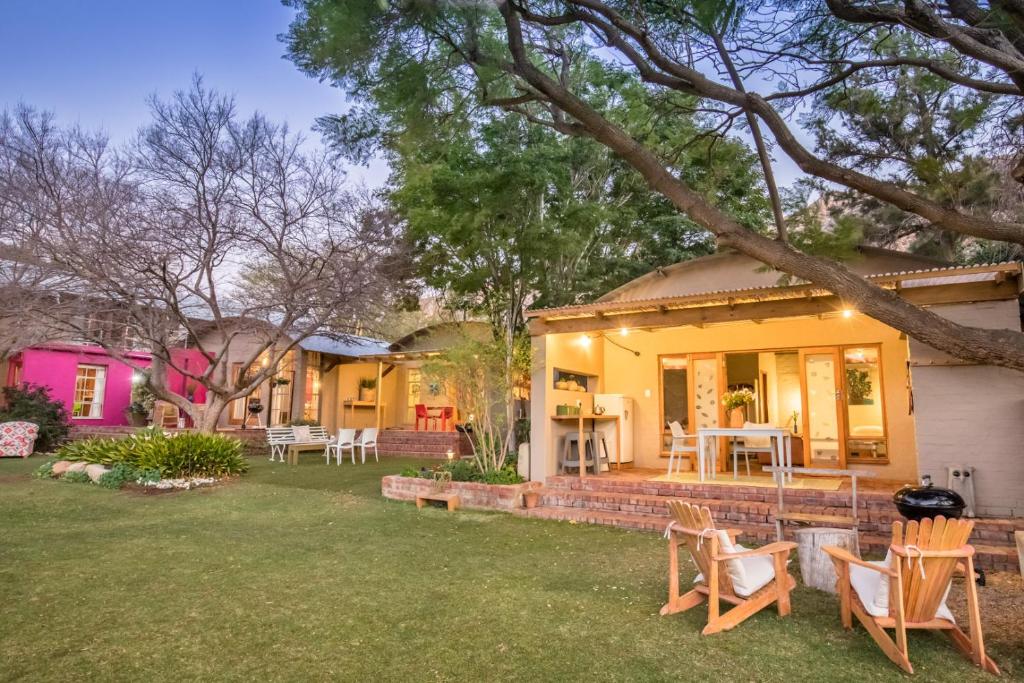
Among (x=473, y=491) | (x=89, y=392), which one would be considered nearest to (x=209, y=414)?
(x=473, y=491)

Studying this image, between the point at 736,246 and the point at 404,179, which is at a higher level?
the point at 404,179

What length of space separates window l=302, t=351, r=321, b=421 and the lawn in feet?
38.8

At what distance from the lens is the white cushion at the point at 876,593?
135 inches

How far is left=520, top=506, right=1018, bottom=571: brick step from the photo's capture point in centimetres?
523

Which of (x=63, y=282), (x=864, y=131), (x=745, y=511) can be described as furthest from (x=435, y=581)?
(x=63, y=282)

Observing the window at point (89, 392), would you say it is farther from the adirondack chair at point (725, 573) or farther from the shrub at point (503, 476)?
the adirondack chair at point (725, 573)

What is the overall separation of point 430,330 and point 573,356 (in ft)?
26.6

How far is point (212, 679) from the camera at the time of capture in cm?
297

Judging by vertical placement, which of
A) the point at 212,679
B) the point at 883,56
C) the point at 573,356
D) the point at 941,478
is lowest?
the point at 212,679

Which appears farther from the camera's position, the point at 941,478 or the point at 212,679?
the point at 941,478

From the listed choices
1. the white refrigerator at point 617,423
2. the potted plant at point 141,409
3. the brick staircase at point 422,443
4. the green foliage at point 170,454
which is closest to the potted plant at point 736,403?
the white refrigerator at point 617,423

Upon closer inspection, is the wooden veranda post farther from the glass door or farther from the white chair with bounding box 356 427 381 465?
the glass door

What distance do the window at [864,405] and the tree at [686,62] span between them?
161 inches

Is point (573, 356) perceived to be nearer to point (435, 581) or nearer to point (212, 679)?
point (435, 581)
